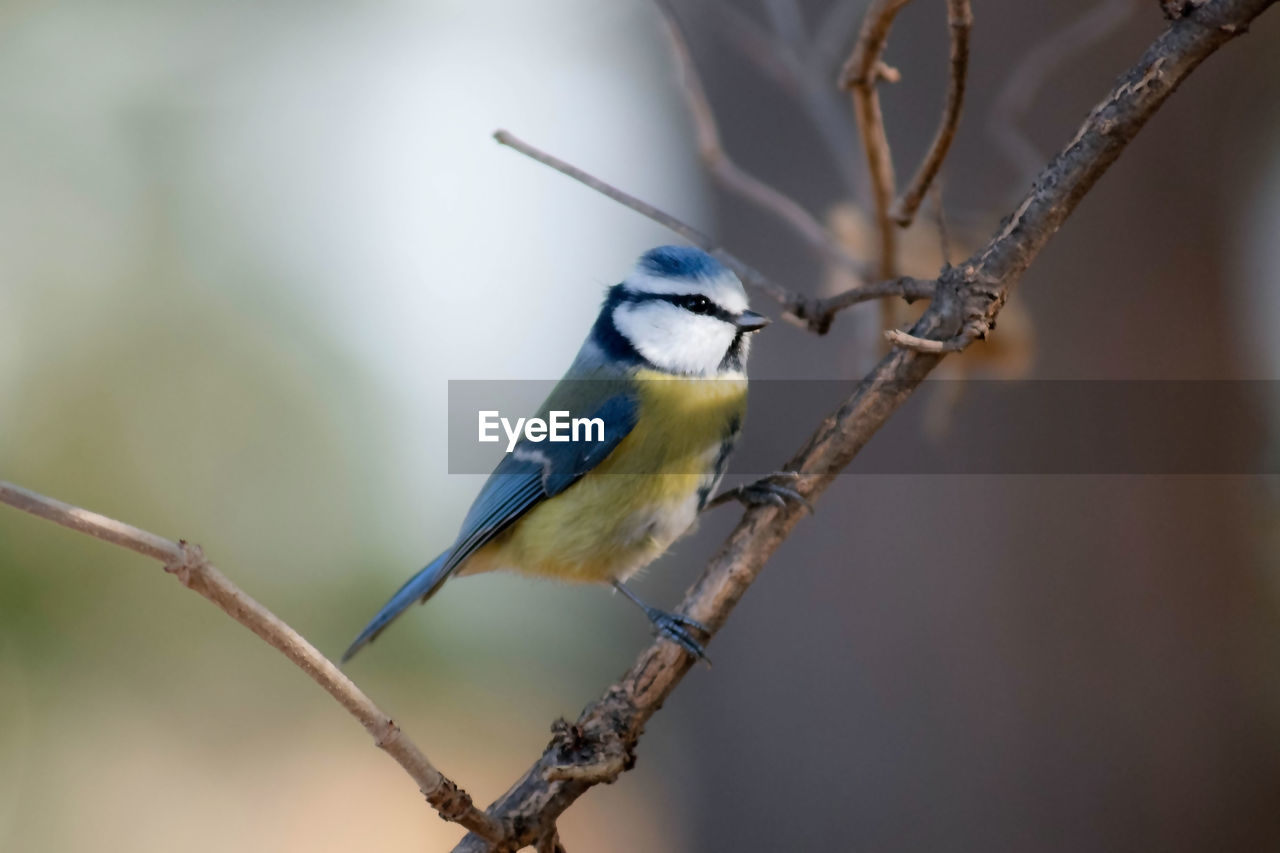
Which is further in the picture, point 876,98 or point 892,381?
point 876,98

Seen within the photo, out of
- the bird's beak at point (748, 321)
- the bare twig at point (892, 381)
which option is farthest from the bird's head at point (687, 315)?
the bare twig at point (892, 381)

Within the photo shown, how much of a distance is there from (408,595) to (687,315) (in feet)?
1.20

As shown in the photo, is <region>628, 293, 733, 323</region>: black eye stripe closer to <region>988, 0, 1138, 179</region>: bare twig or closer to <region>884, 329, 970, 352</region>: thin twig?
<region>884, 329, 970, 352</region>: thin twig

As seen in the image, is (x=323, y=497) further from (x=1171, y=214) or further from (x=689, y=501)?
(x=1171, y=214)

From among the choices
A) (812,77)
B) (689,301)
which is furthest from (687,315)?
(812,77)

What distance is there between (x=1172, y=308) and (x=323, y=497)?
135 centimetres

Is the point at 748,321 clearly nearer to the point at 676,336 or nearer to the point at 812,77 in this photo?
the point at 676,336

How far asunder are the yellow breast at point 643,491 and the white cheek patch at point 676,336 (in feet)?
0.05

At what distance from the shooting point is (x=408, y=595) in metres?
0.88

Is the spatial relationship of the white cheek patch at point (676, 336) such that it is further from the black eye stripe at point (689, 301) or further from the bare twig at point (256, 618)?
the bare twig at point (256, 618)

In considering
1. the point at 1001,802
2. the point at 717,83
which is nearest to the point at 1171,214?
the point at 717,83

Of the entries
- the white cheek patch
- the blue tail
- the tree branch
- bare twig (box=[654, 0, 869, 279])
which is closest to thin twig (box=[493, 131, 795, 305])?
the tree branch

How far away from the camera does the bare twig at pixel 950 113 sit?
0.72 meters

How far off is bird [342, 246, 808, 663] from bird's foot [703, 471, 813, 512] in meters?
0.09
